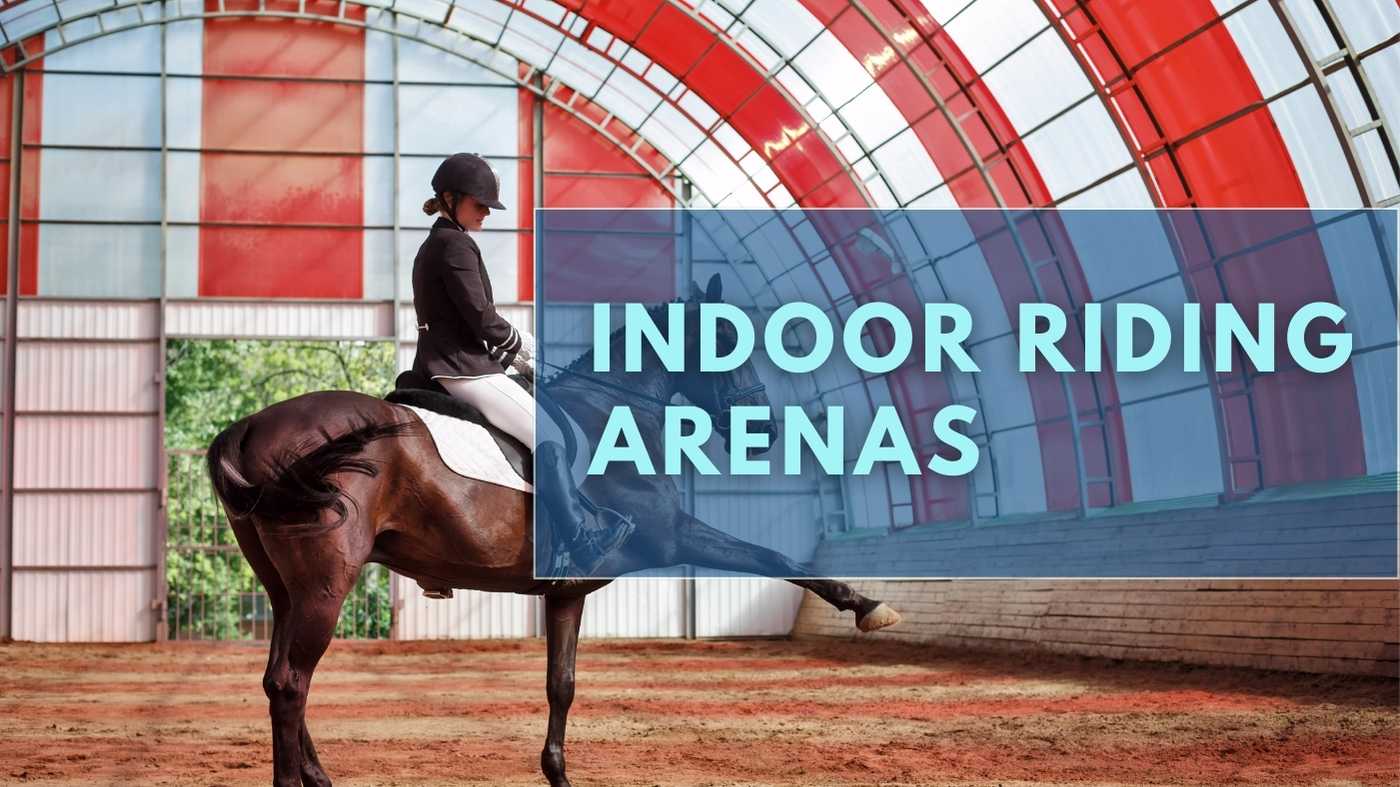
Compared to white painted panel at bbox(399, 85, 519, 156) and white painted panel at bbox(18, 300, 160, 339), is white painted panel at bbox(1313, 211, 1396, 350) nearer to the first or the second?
white painted panel at bbox(399, 85, 519, 156)

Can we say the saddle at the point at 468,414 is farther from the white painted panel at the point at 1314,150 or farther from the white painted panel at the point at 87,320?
the white painted panel at the point at 87,320

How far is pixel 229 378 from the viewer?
4381 cm

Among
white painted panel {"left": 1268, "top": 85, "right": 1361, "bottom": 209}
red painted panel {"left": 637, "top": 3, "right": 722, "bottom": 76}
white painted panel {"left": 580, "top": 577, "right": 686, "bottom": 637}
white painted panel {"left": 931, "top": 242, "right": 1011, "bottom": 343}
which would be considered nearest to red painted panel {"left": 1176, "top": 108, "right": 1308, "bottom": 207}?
white painted panel {"left": 1268, "top": 85, "right": 1361, "bottom": 209}

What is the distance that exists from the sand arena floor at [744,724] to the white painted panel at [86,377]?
7324 mm

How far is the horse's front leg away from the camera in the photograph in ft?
25.3

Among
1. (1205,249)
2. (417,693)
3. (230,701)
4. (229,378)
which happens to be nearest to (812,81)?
(1205,249)

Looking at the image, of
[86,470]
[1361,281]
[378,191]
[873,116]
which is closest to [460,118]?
[378,191]

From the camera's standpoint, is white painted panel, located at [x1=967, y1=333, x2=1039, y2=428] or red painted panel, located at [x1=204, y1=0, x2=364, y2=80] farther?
red painted panel, located at [x1=204, y1=0, x2=364, y2=80]

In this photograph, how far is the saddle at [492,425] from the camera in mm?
7305

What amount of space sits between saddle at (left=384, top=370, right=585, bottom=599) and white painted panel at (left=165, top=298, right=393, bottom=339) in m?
21.8

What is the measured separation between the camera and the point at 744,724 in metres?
13.9

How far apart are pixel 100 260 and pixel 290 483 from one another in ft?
78.7

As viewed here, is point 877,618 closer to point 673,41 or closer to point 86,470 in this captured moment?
point 673,41

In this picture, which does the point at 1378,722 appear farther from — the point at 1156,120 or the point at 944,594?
the point at 944,594
